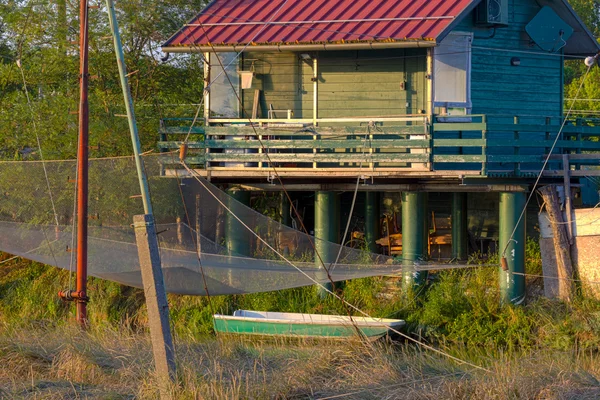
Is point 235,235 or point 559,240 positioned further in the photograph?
point 559,240

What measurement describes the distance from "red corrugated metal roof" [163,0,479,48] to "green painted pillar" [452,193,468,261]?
3.53m

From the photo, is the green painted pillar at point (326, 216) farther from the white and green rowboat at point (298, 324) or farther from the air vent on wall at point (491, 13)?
the air vent on wall at point (491, 13)

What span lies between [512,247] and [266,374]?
8158 mm

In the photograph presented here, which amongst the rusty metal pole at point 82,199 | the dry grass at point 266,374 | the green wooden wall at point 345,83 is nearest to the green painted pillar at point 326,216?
the green wooden wall at point 345,83

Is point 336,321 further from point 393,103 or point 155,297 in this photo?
point 155,297

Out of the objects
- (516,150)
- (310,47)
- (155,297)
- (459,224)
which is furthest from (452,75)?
(155,297)

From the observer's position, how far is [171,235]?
49.7ft

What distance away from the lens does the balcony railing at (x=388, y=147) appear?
16.3 meters

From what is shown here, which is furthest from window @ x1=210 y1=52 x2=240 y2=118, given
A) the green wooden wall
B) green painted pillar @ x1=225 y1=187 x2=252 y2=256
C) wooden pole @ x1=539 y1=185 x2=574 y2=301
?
wooden pole @ x1=539 y1=185 x2=574 y2=301

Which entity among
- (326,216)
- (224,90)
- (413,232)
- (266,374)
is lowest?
(266,374)

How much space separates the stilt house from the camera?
16.8m

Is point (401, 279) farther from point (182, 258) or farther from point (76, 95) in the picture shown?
point (76, 95)

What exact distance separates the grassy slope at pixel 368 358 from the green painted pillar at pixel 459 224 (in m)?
1.52

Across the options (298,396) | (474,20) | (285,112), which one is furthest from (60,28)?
(298,396)
